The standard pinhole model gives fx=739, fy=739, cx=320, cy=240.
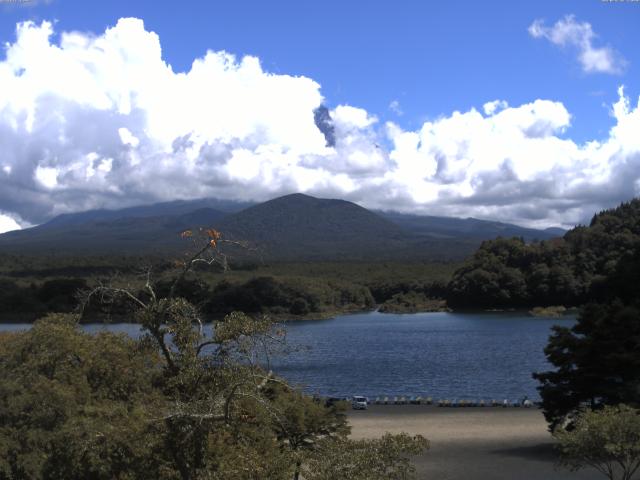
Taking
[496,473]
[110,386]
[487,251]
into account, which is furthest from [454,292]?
[110,386]

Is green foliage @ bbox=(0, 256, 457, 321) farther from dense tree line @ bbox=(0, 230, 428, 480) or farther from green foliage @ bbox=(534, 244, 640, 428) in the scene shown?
dense tree line @ bbox=(0, 230, 428, 480)

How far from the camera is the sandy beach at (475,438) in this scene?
19531 millimetres

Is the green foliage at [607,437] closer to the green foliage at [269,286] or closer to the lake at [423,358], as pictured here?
the lake at [423,358]

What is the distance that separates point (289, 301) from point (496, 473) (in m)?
76.1

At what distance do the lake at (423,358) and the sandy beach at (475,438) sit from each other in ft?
14.9

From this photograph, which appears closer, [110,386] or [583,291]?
[110,386]

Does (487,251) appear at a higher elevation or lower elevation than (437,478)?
higher

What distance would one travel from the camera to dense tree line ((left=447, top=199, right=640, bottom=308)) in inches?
3607

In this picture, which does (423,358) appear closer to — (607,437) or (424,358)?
(424,358)

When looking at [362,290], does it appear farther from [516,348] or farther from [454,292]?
[516,348]

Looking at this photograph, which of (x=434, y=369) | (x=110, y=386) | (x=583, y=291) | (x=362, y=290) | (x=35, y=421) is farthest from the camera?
(x=362, y=290)

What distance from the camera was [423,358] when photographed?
51.3 m

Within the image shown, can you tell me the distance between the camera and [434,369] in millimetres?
45531

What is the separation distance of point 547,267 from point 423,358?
161 ft
